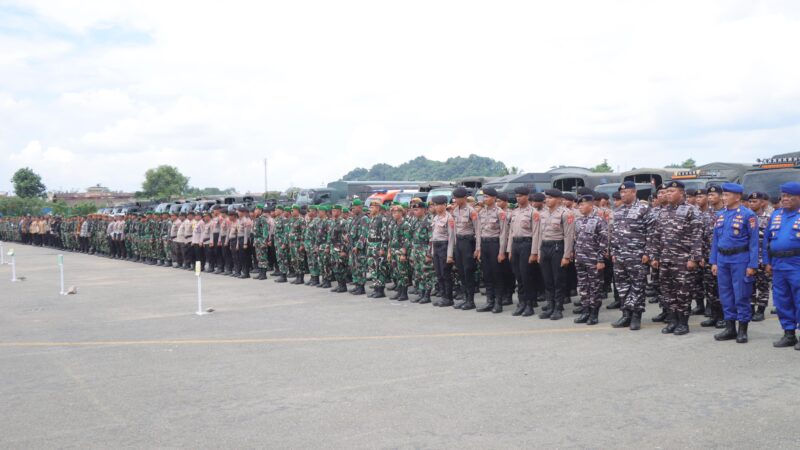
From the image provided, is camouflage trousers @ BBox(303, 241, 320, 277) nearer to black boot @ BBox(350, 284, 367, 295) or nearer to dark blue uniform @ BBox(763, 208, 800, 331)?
black boot @ BBox(350, 284, 367, 295)

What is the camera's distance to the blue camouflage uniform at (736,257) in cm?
782

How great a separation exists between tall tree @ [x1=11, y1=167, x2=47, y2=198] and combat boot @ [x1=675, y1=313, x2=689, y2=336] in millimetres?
90508

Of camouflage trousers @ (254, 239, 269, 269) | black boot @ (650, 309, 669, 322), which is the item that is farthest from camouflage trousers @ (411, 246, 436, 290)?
camouflage trousers @ (254, 239, 269, 269)

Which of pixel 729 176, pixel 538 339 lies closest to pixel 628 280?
pixel 538 339

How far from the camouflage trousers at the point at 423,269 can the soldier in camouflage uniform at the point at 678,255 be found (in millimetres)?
4513

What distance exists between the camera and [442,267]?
461 inches

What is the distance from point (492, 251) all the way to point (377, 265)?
9.57ft

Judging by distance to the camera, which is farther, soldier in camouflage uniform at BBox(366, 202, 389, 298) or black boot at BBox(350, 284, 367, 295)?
black boot at BBox(350, 284, 367, 295)

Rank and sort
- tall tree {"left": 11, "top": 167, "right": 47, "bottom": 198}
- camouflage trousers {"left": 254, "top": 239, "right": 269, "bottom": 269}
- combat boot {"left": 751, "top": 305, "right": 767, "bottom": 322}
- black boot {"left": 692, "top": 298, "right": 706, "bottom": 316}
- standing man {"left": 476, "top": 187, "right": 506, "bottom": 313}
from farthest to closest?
1. tall tree {"left": 11, "top": 167, "right": 47, "bottom": 198}
2. camouflage trousers {"left": 254, "top": 239, "right": 269, "bottom": 269}
3. standing man {"left": 476, "top": 187, "right": 506, "bottom": 313}
4. black boot {"left": 692, "top": 298, "right": 706, "bottom": 316}
5. combat boot {"left": 751, "top": 305, "right": 767, "bottom": 322}

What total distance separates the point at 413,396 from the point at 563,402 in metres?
1.31

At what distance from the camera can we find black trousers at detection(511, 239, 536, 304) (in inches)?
412

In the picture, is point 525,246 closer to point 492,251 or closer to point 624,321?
point 492,251

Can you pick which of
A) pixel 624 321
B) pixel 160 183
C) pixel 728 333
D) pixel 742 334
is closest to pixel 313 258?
pixel 624 321

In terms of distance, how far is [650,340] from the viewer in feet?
26.6
